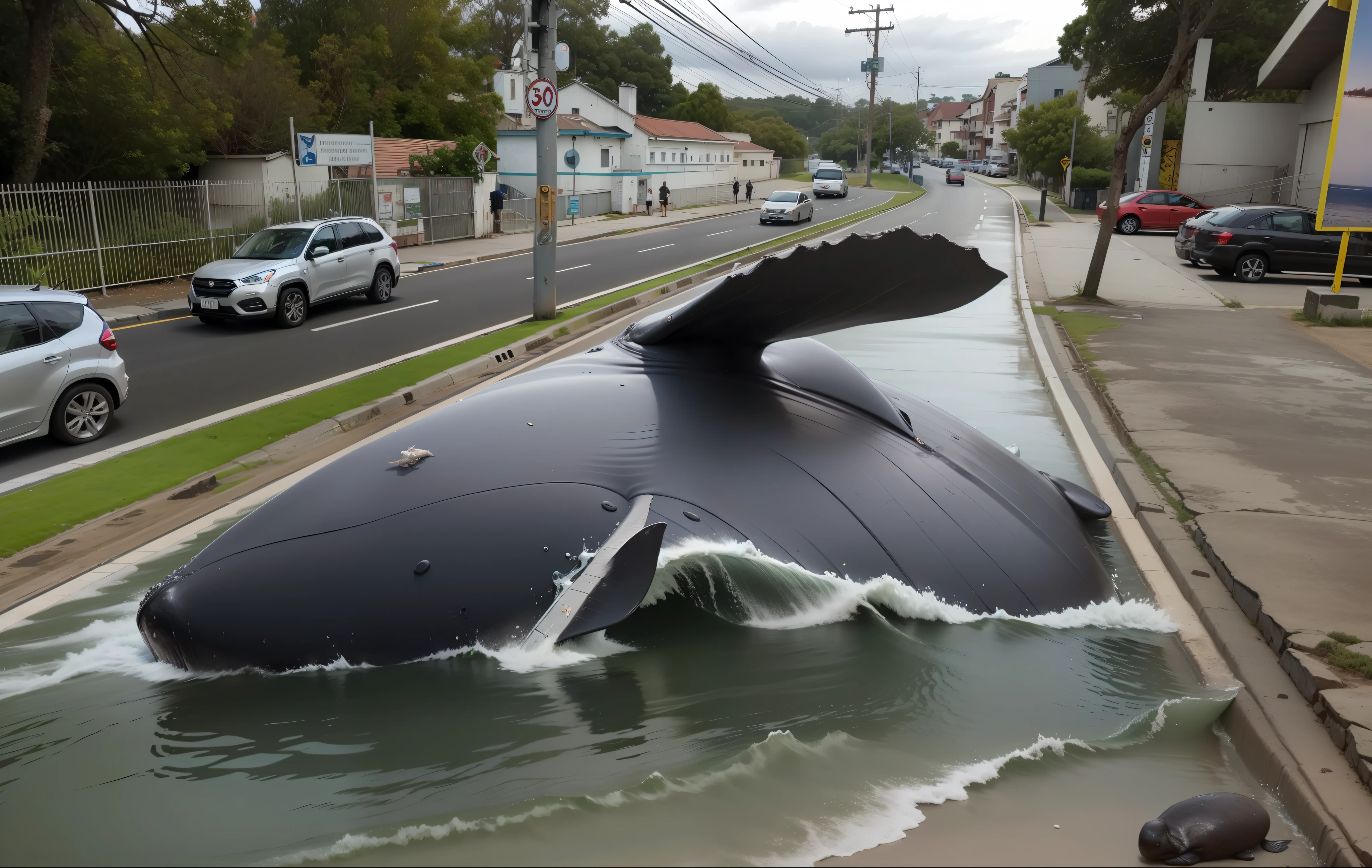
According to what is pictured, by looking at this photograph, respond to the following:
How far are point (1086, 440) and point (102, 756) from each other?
824cm

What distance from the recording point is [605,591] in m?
3.57

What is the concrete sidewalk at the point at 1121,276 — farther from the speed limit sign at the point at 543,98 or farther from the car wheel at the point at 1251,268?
the speed limit sign at the point at 543,98

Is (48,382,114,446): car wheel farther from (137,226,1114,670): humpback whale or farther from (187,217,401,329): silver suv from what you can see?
(187,217,401,329): silver suv

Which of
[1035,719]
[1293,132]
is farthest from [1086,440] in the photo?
[1293,132]

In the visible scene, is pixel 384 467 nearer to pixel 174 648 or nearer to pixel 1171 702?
pixel 174 648

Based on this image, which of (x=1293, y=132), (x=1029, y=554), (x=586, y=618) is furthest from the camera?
(x=1293, y=132)

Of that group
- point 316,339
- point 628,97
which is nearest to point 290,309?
point 316,339

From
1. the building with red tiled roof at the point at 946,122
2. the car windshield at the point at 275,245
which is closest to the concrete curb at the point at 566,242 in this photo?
the car windshield at the point at 275,245

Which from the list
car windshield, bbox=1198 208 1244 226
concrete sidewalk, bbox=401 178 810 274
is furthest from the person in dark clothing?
car windshield, bbox=1198 208 1244 226

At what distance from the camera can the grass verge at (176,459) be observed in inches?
275

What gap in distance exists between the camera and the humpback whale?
372cm

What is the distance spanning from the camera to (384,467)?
417 cm

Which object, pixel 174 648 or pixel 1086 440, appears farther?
pixel 1086 440

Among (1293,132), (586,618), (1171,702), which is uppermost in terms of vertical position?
(1293,132)
